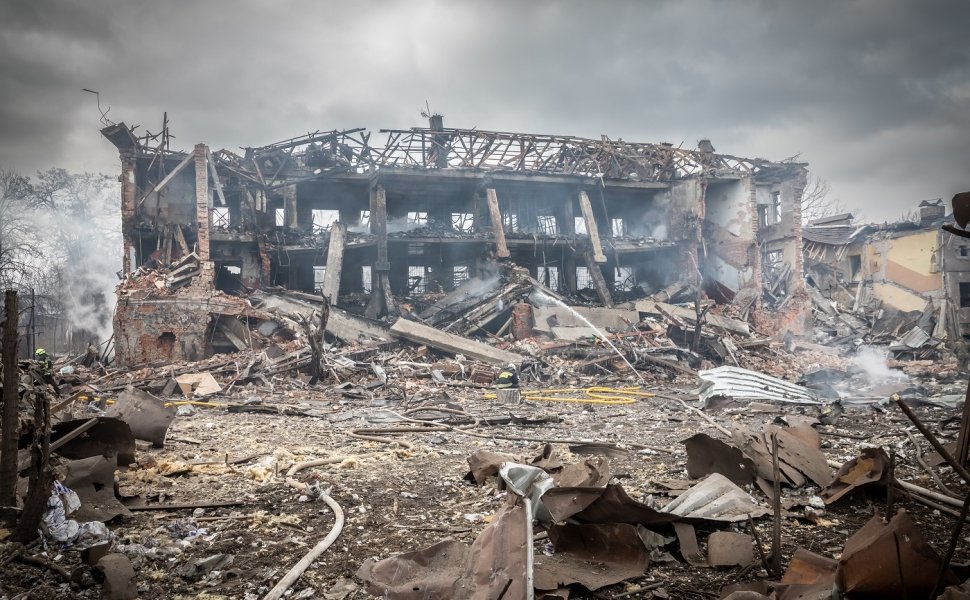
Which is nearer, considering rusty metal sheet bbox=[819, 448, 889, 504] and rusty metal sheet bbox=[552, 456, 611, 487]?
rusty metal sheet bbox=[552, 456, 611, 487]

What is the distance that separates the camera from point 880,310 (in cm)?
2316

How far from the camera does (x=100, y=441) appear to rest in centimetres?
417

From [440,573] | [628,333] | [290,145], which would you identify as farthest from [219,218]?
[440,573]

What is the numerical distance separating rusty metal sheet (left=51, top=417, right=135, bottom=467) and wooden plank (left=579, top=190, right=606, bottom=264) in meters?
17.1

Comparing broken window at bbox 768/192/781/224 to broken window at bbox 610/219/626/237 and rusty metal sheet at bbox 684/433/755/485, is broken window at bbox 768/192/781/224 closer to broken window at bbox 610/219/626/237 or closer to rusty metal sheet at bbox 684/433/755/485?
broken window at bbox 610/219/626/237

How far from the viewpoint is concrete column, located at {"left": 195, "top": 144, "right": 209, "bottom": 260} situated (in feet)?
54.2

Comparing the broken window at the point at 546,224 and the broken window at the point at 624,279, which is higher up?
the broken window at the point at 546,224

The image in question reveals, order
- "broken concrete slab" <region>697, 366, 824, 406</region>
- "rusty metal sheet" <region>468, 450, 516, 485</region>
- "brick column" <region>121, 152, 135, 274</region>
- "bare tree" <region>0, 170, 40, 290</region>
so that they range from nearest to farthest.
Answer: "rusty metal sheet" <region>468, 450, 516, 485</region> < "broken concrete slab" <region>697, 366, 824, 406</region> < "bare tree" <region>0, 170, 40, 290</region> < "brick column" <region>121, 152, 135, 274</region>

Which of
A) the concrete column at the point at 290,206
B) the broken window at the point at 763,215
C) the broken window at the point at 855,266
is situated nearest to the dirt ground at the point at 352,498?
the concrete column at the point at 290,206

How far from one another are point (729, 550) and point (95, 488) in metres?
3.98

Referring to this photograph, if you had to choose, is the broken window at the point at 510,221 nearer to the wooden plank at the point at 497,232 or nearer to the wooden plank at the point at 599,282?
the wooden plank at the point at 497,232

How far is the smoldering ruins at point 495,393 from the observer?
2695 mm

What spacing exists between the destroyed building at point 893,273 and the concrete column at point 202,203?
77.0ft

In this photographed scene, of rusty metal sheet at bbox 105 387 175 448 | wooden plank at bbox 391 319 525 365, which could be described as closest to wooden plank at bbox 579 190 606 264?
wooden plank at bbox 391 319 525 365
